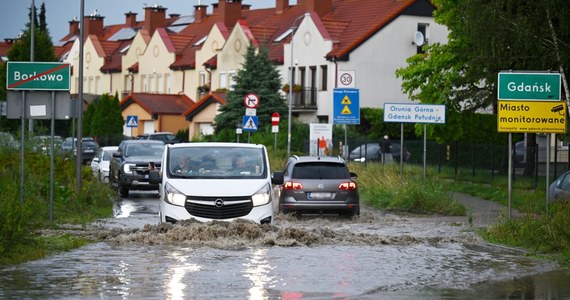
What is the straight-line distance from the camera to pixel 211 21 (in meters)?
98.6

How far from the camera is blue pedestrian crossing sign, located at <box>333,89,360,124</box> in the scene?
117 ft

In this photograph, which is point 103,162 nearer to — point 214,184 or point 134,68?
point 214,184

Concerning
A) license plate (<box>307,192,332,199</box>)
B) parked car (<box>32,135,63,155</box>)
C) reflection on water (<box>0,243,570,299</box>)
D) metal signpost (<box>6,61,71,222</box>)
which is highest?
metal signpost (<box>6,61,71,222</box>)

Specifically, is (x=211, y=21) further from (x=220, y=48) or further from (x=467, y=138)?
(x=467, y=138)

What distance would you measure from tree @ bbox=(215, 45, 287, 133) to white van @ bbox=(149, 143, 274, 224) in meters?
49.2

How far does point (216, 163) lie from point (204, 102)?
61.7 metres

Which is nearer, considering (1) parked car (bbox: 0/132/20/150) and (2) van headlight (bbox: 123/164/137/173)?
(1) parked car (bbox: 0/132/20/150)

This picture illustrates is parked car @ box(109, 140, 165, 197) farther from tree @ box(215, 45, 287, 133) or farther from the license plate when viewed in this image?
tree @ box(215, 45, 287, 133)

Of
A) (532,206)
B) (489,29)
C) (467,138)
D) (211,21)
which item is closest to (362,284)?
(532,206)

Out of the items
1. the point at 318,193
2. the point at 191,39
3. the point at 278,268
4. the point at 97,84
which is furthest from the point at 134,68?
the point at 278,268

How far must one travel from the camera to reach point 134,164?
36938 mm

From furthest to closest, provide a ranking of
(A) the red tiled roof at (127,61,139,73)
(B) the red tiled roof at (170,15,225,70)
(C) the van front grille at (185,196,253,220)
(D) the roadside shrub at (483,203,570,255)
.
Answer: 1. (A) the red tiled roof at (127,61,139,73)
2. (B) the red tiled roof at (170,15,225,70)
3. (C) the van front grille at (185,196,253,220)
4. (D) the roadside shrub at (483,203,570,255)

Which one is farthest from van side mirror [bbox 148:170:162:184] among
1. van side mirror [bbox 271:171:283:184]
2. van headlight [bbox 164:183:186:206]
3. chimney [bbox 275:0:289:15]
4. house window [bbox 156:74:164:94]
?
house window [bbox 156:74:164:94]

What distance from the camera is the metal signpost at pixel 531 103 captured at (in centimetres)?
2245
